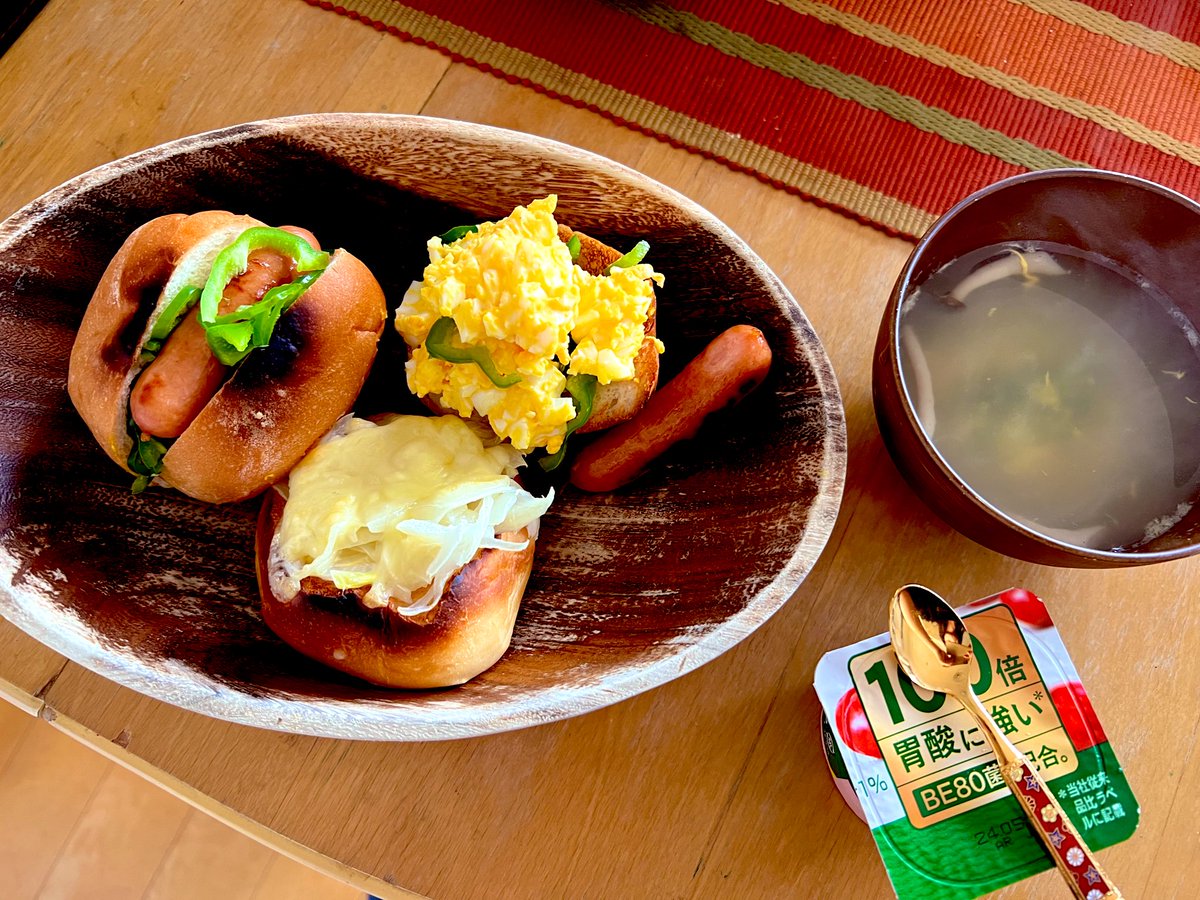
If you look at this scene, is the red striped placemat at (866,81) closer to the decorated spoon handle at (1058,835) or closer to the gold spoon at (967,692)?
the gold spoon at (967,692)

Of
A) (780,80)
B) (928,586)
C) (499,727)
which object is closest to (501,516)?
(499,727)

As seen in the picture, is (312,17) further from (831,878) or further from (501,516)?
(831,878)

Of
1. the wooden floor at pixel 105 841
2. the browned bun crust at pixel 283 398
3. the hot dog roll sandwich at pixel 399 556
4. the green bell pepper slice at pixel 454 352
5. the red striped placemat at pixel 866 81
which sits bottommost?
the wooden floor at pixel 105 841

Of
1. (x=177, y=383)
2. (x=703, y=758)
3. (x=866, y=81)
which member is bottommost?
(x=703, y=758)

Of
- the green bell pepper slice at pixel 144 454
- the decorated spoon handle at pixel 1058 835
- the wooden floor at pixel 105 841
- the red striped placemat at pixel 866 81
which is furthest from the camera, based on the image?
the wooden floor at pixel 105 841

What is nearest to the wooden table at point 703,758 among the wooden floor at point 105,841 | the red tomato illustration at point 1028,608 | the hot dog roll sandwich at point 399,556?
the red tomato illustration at point 1028,608

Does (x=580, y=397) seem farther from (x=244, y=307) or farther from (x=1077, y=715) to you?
(x=1077, y=715)

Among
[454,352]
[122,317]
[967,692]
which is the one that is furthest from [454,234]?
[967,692]
